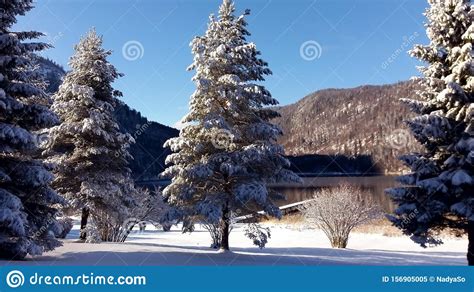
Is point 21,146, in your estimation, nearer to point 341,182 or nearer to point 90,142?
point 90,142

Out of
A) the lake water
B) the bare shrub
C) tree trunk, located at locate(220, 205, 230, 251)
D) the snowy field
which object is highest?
the lake water

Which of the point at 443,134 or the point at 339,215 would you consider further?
the point at 339,215

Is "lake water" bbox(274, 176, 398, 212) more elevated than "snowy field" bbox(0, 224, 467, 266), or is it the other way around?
"lake water" bbox(274, 176, 398, 212)

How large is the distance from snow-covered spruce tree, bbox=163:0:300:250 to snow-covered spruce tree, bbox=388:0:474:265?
4.20 meters

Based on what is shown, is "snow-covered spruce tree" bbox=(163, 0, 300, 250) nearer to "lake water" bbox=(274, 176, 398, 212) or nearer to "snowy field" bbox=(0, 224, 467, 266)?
"snowy field" bbox=(0, 224, 467, 266)

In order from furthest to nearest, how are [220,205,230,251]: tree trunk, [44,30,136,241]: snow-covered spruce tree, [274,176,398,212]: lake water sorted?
[274,176,398,212]: lake water
[44,30,136,241]: snow-covered spruce tree
[220,205,230,251]: tree trunk

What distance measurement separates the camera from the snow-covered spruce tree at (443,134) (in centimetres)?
1276

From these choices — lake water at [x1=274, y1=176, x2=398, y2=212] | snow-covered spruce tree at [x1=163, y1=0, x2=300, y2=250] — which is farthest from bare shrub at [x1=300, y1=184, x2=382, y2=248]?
lake water at [x1=274, y1=176, x2=398, y2=212]

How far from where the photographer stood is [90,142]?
20.8 meters

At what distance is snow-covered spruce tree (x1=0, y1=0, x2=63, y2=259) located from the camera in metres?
11.8

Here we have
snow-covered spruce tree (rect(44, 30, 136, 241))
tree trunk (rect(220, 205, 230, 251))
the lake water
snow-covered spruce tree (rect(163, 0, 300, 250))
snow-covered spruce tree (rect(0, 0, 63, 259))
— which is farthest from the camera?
the lake water

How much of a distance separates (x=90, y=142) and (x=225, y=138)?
8.47m

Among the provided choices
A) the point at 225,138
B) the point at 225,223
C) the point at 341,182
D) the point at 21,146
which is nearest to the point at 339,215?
the point at 225,223

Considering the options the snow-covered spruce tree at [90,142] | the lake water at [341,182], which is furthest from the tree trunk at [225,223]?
the lake water at [341,182]
